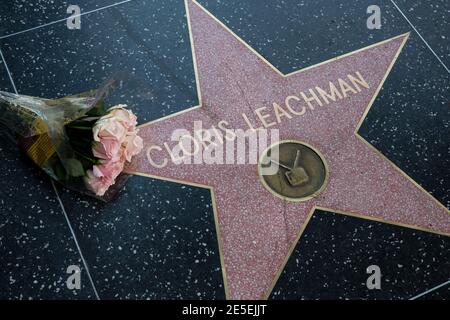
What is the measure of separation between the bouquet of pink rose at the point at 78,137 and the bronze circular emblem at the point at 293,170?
0.41m

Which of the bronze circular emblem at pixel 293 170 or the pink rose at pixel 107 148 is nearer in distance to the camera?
the pink rose at pixel 107 148

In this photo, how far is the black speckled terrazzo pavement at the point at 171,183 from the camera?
1.50 m

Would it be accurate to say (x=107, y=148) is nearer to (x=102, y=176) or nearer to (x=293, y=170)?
(x=102, y=176)

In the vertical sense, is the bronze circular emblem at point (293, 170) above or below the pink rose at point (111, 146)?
below

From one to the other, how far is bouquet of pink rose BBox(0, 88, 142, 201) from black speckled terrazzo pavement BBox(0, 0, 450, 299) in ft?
0.21

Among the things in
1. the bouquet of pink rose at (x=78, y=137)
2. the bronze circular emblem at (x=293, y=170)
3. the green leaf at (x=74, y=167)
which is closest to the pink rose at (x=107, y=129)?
the bouquet of pink rose at (x=78, y=137)

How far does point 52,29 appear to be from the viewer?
75.2 inches

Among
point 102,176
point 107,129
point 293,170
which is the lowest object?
point 293,170

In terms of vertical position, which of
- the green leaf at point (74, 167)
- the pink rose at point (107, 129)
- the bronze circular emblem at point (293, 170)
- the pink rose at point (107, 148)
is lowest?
the bronze circular emblem at point (293, 170)

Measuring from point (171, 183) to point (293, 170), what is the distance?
1.24ft

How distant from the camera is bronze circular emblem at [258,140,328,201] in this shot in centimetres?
166

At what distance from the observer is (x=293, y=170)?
1.68 meters

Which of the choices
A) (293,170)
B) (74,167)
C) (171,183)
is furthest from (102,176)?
(293,170)

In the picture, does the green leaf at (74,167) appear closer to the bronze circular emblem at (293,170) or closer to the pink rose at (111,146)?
the pink rose at (111,146)
